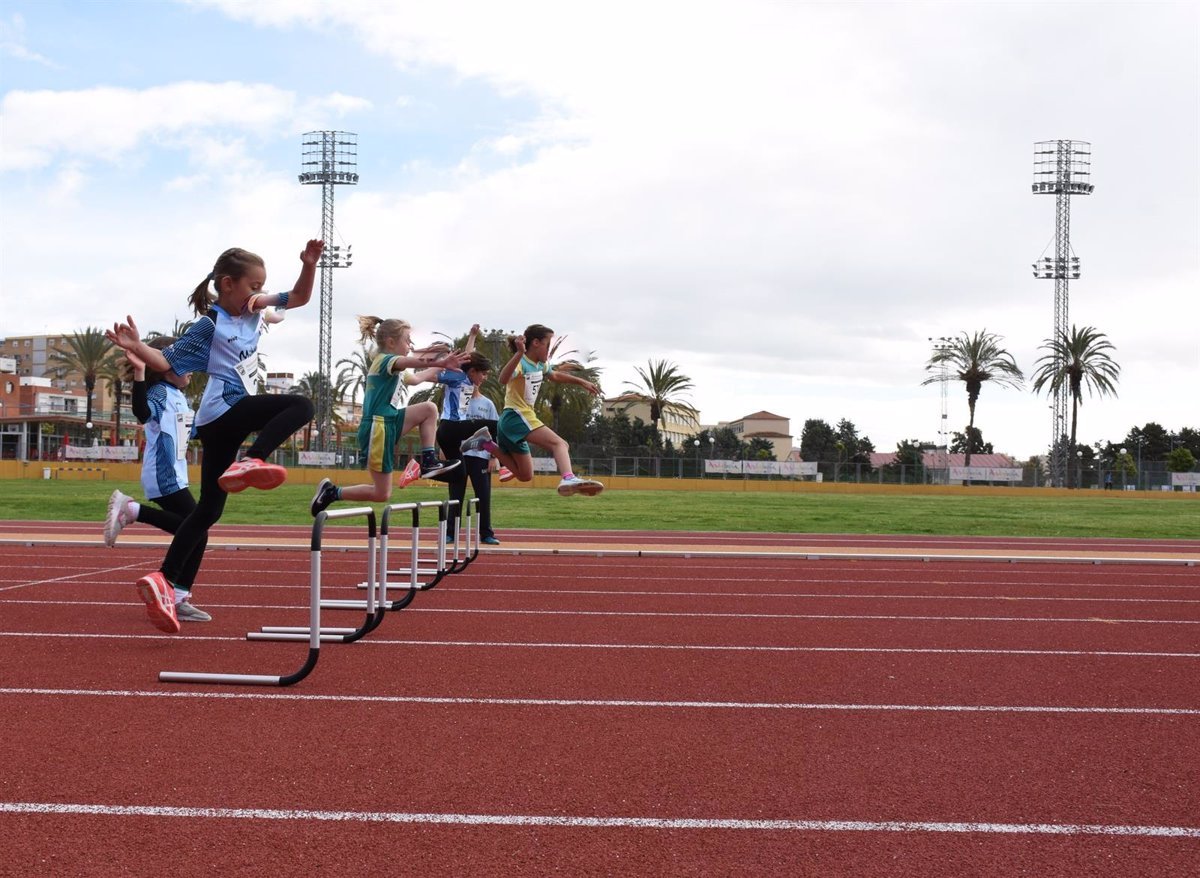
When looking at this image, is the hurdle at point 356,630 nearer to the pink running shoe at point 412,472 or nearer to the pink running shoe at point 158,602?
the pink running shoe at point 158,602

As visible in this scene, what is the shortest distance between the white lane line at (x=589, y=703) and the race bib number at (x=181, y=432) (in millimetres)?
2374

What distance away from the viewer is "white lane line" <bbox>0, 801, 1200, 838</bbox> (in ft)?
10.7

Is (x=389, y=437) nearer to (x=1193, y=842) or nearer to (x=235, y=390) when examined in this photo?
(x=235, y=390)

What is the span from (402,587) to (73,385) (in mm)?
137337

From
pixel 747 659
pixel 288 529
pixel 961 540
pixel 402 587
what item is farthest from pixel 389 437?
pixel 961 540

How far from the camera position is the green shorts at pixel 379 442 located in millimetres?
7867

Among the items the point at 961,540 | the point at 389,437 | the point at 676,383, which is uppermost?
the point at 676,383

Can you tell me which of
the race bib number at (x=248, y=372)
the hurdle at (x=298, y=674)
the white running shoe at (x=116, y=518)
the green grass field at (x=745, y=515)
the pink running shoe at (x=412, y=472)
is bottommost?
the green grass field at (x=745, y=515)

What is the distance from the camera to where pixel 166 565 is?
6.34 m

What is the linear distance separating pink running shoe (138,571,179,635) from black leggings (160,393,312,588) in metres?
0.43

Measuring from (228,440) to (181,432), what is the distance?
118 cm

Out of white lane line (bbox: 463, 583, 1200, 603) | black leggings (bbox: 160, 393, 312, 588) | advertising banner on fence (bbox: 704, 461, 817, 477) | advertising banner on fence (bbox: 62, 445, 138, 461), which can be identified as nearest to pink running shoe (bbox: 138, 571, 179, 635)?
black leggings (bbox: 160, 393, 312, 588)

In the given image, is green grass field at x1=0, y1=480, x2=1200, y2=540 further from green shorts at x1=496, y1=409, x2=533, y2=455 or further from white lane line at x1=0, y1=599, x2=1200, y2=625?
white lane line at x1=0, y1=599, x2=1200, y2=625

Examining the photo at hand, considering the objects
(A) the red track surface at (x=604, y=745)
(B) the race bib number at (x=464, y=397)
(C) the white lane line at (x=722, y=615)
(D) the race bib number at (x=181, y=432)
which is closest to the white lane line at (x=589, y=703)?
(A) the red track surface at (x=604, y=745)
